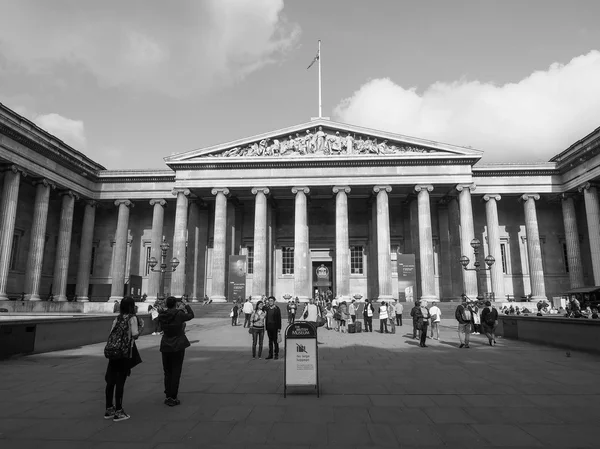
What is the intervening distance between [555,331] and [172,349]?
1476 centimetres

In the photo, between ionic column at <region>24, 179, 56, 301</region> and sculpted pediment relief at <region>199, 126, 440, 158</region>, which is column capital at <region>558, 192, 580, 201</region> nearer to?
sculpted pediment relief at <region>199, 126, 440, 158</region>

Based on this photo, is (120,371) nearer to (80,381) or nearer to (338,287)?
(80,381)

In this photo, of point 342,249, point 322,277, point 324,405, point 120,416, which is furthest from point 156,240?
point 324,405

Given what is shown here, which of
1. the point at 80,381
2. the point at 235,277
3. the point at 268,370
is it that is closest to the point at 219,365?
the point at 268,370

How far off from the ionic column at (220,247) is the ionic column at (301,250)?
6.25 meters

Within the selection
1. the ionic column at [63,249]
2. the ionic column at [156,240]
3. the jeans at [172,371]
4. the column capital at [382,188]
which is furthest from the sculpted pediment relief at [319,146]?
the jeans at [172,371]

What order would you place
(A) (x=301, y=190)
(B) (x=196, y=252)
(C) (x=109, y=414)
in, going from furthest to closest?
(B) (x=196, y=252) < (A) (x=301, y=190) < (C) (x=109, y=414)

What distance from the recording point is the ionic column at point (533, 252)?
36406 millimetres

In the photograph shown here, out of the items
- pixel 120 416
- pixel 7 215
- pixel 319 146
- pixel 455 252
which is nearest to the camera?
pixel 120 416

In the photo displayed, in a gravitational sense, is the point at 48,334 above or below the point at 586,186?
below

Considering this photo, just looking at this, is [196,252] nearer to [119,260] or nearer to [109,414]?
[119,260]

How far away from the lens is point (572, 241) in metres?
36.8

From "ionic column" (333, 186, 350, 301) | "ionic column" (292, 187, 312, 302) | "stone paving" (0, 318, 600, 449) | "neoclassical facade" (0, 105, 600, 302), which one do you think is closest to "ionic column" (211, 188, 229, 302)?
"neoclassical facade" (0, 105, 600, 302)

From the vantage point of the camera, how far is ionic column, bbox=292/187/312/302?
34906mm
